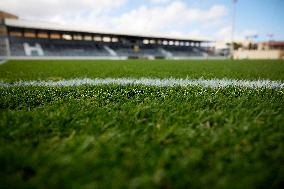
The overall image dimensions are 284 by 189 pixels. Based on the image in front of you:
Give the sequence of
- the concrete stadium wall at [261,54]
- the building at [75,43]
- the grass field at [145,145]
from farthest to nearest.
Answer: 1. the concrete stadium wall at [261,54]
2. the building at [75,43]
3. the grass field at [145,145]

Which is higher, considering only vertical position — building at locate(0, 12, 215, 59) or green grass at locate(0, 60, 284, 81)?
building at locate(0, 12, 215, 59)

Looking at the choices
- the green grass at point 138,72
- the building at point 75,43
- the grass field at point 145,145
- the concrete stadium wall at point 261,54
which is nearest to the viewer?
the grass field at point 145,145

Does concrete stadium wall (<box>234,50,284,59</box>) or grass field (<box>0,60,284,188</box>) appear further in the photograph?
concrete stadium wall (<box>234,50,284,59</box>)

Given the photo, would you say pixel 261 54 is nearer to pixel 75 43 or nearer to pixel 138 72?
pixel 75 43

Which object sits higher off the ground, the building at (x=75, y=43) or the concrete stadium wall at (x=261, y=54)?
the building at (x=75, y=43)

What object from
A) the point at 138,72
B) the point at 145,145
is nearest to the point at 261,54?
the point at 138,72

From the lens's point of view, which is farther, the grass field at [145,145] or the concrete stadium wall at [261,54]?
the concrete stadium wall at [261,54]

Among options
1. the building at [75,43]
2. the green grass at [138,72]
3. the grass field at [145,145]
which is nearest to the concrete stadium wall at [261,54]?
the building at [75,43]

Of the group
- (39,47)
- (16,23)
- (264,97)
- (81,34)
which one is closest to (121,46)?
(81,34)

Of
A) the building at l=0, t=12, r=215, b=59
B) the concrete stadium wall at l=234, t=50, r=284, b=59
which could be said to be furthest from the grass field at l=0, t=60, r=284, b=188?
the concrete stadium wall at l=234, t=50, r=284, b=59

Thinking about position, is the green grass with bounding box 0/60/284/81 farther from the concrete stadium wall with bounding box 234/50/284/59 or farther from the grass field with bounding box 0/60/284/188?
the concrete stadium wall with bounding box 234/50/284/59

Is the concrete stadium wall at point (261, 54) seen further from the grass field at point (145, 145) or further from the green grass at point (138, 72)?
the grass field at point (145, 145)

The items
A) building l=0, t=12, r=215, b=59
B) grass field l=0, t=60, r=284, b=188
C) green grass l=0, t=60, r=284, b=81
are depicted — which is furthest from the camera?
building l=0, t=12, r=215, b=59

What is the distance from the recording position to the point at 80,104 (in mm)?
3623
